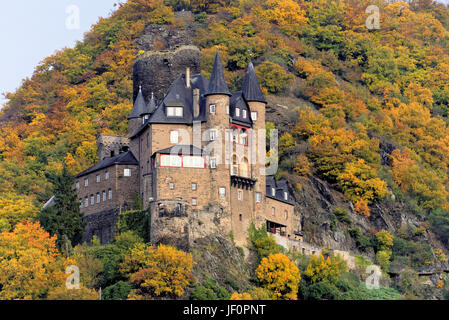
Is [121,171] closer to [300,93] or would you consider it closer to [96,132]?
[96,132]

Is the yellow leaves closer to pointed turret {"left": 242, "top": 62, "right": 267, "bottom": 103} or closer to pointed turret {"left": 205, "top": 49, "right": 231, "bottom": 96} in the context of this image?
pointed turret {"left": 242, "top": 62, "right": 267, "bottom": 103}

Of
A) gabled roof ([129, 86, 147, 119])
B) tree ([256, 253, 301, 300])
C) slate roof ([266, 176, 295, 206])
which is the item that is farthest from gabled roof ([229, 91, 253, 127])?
tree ([256, 253, 301, 300])

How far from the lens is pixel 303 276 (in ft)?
288

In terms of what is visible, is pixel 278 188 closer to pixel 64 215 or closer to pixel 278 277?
pixel 278 277

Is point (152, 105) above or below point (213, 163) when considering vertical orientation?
above

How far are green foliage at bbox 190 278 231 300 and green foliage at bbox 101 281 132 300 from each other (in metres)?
5.00

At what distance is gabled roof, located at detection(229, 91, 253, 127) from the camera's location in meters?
88.6

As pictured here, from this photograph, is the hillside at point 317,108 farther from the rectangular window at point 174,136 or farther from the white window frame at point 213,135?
the white window frame at point 213,135

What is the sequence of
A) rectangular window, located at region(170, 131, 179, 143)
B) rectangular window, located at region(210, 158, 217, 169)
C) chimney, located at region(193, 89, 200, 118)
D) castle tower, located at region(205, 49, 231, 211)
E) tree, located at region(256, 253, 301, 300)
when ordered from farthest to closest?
1. chimney, located at region(193, 89, 200, 118)
2. rectangular window, located at region(170, 131, 179, 143)
3. rectangular window, located at region(210, 158, 217, 169)
4. castle tower, located at region(205, 49, 231, 211)
5. tree, located at region(256, 253, 301, 300)

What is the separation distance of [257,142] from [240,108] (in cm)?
335

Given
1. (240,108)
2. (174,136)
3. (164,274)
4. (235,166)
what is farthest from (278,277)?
(240,108)

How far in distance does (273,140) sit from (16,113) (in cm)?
4326

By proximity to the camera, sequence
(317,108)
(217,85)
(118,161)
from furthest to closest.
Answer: (317,108), (118,161), (217,85)

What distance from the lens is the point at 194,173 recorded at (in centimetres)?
8456
